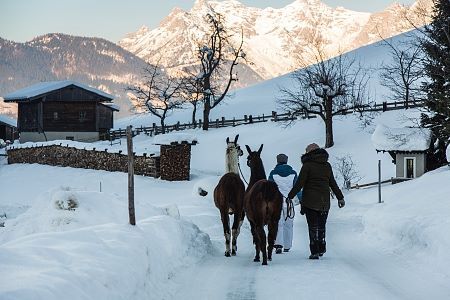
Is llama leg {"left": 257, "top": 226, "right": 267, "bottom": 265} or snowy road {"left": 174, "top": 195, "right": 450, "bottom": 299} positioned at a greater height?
llama leg {"left": 257, "top": 226, "right": 267, "bottom": 265}

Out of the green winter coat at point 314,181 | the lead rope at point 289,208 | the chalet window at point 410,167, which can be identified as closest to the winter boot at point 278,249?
the lead rope at point 289,208

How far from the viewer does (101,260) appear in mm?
6898

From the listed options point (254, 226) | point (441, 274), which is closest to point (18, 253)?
point (254, 226)

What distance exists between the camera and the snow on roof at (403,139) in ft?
92.7

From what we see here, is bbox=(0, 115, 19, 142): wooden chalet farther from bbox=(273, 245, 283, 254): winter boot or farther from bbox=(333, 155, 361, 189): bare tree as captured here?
bbox=(273, 245, 283, 254): winter boot

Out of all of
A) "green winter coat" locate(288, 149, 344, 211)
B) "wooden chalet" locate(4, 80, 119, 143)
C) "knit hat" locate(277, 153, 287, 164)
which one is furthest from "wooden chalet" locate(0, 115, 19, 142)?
"green winter coat" locate(288, 149, 344, 211)

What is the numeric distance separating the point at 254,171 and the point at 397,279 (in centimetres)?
375

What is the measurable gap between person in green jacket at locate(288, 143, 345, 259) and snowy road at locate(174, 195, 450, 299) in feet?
1.71

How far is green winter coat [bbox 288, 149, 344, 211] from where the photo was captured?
33.7 ft

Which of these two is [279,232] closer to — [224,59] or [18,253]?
[18,253]

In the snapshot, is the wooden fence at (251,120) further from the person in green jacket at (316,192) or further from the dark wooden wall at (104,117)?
the person in green jacket at (316,192)

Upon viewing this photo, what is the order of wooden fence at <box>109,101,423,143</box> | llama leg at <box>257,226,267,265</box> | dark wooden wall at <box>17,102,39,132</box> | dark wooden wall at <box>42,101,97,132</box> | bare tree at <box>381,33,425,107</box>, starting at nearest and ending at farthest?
llama leg at <box>257,226,267,265</box>, bare tree at <box>381,33,425,107</box>, wooden fence at <box>109,101,423,143</box>, dark wooden wall at <box>42,101,97,132</box>, dark wooden wall at <box>17,102,39,132</box>

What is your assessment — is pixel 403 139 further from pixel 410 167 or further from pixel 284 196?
pixel 284 196

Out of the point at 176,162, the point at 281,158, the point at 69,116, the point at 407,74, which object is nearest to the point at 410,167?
the point at 176,162
